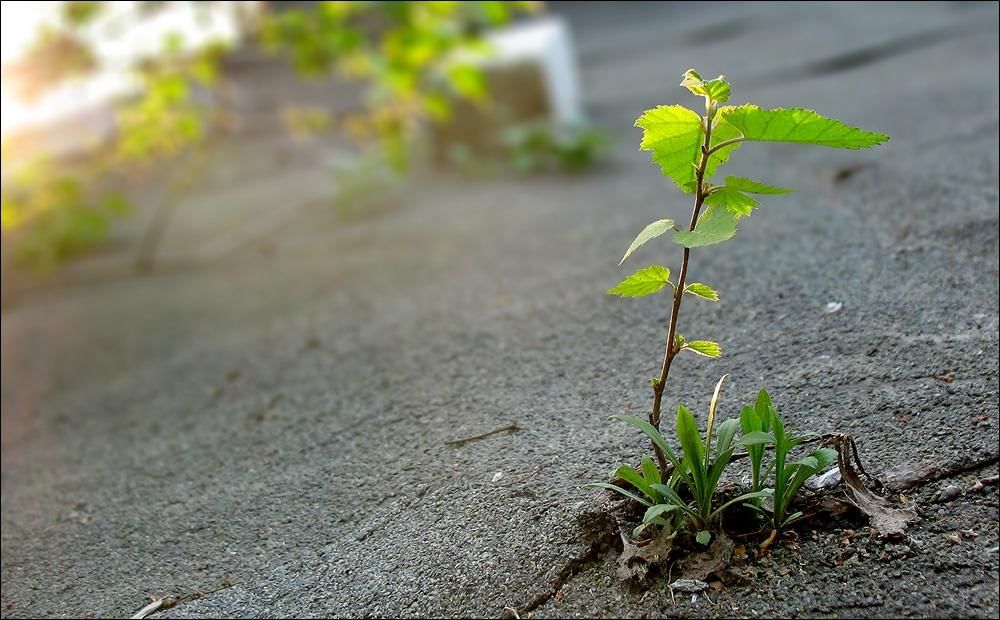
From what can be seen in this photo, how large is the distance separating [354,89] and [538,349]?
439cm

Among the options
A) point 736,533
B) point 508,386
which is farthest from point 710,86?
point 508,386

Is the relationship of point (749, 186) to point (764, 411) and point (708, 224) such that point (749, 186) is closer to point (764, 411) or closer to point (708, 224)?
point (708, 224)

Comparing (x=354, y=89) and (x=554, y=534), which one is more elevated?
(x=354, y=89)

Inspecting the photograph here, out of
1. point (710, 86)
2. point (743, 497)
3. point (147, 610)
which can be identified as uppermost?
point (710, 86)

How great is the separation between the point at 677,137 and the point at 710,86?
6 centimetres

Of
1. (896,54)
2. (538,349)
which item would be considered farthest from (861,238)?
(896,54)

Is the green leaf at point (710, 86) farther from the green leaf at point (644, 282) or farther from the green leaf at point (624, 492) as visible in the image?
the green leaf at point (624, 492)

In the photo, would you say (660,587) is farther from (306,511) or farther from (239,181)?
(239,181)

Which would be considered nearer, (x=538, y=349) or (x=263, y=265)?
(x=538, y=349)

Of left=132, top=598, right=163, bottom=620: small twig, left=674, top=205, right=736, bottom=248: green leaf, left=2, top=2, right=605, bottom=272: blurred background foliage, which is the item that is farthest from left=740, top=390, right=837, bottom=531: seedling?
left=2, top=2, right=605, bottom=272: blurred background foliage

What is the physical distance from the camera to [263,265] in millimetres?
3059

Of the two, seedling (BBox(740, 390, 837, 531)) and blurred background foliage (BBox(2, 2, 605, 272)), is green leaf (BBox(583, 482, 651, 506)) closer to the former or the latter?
seedling (BBox(740, 390, 837, 531))

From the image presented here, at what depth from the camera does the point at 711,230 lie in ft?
2.96

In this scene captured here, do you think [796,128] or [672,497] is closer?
[796,128]
